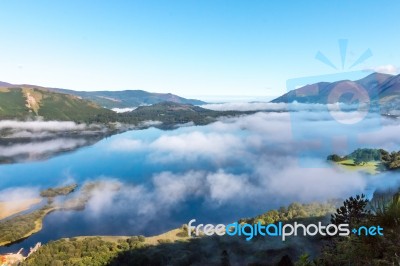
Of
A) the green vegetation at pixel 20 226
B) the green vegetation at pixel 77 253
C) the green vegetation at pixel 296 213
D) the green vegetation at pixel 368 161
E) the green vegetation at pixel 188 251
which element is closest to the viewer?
the green vegetation at pixel 188 251

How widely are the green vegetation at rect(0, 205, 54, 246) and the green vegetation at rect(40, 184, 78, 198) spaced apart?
32.3 meters

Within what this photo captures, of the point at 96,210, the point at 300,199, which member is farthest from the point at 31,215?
the point at 300,199

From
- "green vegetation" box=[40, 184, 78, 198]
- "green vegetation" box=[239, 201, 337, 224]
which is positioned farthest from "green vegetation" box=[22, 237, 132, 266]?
"green vegetation" box=[40, 184, 78, 198]

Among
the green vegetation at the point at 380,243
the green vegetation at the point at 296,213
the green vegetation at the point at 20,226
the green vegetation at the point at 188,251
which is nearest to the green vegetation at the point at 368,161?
the green vegetation at the point at 296,213

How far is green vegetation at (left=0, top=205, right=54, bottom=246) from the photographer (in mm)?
108812

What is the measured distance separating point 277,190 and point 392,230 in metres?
184

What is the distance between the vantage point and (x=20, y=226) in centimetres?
11794

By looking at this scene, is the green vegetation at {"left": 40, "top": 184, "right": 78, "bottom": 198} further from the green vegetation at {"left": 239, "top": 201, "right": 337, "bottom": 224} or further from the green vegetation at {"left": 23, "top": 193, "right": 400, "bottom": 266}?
the green vegetation at {"left": 239, "top": 201, "right": 337, "bottom": 224}

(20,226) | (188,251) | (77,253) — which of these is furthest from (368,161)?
(20,226)

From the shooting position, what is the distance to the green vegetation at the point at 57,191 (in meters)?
172

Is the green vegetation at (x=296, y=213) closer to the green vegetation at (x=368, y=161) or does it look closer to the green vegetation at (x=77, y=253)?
the green vegetation at (x=77, y=253)

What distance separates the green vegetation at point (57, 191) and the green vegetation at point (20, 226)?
32.3 meters

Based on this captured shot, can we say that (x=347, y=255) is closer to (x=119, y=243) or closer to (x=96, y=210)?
(x=119, y=243)

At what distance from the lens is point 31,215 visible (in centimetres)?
13262
